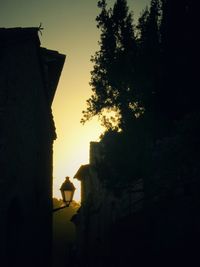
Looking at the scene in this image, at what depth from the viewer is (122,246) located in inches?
603

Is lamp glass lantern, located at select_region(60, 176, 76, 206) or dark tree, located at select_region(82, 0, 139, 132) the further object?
dark tree, located at select_region(82, 0, 139, 132)

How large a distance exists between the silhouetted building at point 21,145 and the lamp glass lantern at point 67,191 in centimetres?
79

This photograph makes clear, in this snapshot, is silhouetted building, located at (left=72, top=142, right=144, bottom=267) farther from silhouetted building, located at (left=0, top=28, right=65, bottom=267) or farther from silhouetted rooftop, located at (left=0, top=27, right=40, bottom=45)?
silhouetted rooftop, located at (left=0, top=27, right=40, bottom=45)

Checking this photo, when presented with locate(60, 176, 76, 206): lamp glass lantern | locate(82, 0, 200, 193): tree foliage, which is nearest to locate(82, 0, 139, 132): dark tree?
locate(82, 0, 200, 193): tree foliage

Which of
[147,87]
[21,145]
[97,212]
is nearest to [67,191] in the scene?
[21,145]

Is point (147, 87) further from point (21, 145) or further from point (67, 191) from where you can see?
point (21, 145)

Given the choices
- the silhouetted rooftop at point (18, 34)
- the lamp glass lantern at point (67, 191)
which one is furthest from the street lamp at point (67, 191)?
the silhouetted rooftop at point (18, 34)

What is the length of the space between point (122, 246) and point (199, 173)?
6151 millimetres

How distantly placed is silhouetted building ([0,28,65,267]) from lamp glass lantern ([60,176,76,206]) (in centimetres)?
79

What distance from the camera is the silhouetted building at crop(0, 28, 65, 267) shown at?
612 centimetres

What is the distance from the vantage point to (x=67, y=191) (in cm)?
1062

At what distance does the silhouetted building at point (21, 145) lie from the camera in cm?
612

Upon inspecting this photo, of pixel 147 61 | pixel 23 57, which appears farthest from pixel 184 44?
pixel 23 57

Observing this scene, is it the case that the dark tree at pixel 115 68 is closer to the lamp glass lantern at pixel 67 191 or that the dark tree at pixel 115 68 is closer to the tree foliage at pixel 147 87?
the tree foliage at pixel 147 87
